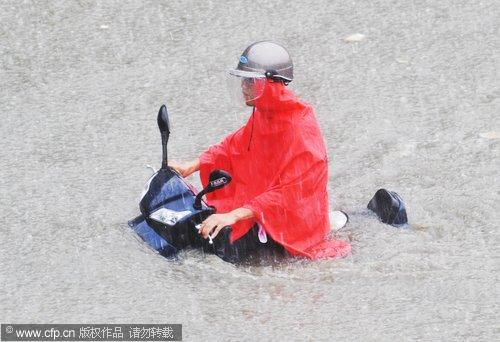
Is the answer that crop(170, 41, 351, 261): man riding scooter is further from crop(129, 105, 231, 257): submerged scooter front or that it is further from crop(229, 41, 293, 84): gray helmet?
crop(129, 105, 231, 257): submerged scooter front

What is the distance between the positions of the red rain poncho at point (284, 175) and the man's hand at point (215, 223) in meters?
0.16

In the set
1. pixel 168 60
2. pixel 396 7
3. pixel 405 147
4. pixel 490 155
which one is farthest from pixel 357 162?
pixel 396 7

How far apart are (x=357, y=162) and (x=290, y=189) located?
1638mm

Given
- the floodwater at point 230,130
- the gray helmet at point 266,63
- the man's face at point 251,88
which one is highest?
the gray helmet at point 266,63

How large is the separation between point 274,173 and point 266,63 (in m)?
0.62

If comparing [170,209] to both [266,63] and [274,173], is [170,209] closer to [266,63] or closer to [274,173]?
[274,173]

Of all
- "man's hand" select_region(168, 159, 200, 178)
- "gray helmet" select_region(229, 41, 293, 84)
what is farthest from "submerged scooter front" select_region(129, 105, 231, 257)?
"gray helmet" select_region(229, 41, 293, 84)

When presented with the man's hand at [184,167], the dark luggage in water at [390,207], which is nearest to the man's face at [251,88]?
the man's hand at [184,167]

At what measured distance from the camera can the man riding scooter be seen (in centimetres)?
534

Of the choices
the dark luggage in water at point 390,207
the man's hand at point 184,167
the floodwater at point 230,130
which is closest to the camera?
the floodwater at point 230,130

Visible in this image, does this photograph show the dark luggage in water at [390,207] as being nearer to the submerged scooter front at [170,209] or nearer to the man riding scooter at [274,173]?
the man riding scooter at [274,173]

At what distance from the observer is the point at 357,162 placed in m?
6.92

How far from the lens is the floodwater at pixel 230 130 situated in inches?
202

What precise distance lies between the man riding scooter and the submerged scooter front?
0.15 m
